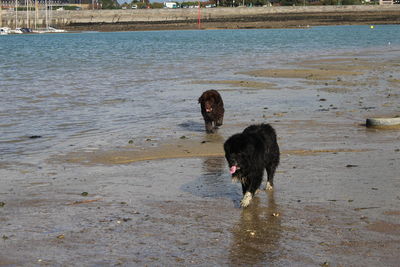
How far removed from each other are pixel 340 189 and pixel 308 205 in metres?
0.79

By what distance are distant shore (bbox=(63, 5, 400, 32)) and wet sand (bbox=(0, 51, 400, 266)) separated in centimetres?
9928

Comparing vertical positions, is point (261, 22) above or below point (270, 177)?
below

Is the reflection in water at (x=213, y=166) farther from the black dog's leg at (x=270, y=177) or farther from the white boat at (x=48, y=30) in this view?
the white boat at (x=48, y=30)

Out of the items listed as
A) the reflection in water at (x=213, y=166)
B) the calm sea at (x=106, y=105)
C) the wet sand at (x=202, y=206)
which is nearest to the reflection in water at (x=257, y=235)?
the wet sand at (x=202, y=206)

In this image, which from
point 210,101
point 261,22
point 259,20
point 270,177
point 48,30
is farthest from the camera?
point 48,30

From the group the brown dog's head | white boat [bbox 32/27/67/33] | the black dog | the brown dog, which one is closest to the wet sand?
the black dog

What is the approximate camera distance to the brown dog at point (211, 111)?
42.0 feet

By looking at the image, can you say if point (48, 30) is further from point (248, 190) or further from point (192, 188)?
point (248, 190)

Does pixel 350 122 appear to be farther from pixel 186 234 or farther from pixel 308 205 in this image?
pixel 186 234

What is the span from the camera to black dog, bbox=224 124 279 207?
7.50m

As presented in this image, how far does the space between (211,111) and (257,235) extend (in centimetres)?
613

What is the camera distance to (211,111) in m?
12.8

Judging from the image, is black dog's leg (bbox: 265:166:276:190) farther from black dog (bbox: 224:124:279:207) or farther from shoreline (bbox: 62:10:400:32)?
shoreline (bbox: 62:10:400:32)

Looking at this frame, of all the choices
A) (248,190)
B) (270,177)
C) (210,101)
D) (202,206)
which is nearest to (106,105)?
(210,101)
